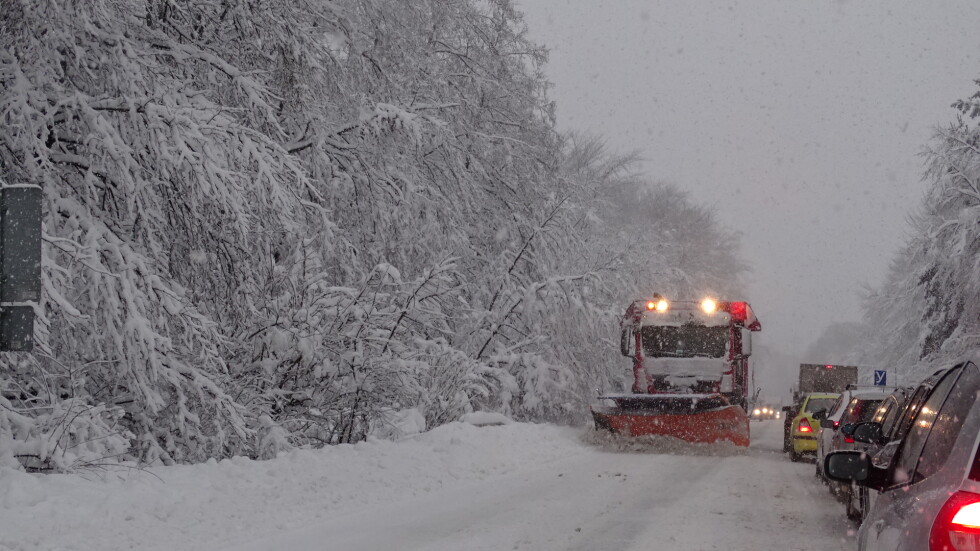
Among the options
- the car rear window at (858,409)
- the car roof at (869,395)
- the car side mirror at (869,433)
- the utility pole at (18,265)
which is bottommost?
the car rear window at (858,409)

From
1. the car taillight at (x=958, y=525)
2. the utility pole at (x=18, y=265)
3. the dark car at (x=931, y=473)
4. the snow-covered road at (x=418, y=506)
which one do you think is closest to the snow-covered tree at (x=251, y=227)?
the snow-covered road at (x=418, y=506)

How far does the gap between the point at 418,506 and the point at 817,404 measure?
10.4m

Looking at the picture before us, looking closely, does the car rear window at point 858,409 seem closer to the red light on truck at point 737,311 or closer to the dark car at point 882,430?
the dark car at point 882,430

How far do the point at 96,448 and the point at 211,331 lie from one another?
5.74 ft

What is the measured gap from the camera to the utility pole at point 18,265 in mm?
5730

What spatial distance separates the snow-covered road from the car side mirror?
8.88ft

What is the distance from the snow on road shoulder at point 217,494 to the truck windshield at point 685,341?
8848 mm

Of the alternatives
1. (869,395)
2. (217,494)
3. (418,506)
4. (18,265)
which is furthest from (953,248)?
(18,265)

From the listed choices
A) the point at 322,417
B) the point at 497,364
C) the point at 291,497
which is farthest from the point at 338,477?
the point at 497,364

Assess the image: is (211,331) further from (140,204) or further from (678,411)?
(678,411)

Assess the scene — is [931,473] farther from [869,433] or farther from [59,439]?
[59,439]

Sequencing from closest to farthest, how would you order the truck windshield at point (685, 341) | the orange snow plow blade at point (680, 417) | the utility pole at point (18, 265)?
the utility pole at point (18, 265)
the orange snow plow blade at point (680, 417)
the truck windshield at point (685, 341)

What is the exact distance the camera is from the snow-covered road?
751cm

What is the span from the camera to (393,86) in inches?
650
